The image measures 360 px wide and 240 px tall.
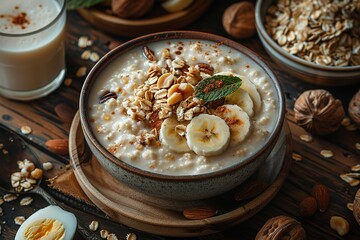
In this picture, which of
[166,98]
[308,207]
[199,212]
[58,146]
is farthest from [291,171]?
[58,146]

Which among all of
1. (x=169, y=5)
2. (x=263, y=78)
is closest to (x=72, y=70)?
(x=169, y=5)

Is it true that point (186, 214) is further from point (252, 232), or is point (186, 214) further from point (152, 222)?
point (252, 232)

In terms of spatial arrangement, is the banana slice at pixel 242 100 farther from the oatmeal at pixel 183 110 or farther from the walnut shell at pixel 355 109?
the walnut shell at pixel 355 109

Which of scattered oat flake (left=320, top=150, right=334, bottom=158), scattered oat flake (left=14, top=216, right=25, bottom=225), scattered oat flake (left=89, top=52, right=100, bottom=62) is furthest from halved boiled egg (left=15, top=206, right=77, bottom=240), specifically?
scattered oat flake (left=320, top=150, right=334, bottom=158)

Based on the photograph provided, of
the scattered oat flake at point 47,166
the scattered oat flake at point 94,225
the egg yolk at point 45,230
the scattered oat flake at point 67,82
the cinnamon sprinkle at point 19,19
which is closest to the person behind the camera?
the egg yolk at point 45,230

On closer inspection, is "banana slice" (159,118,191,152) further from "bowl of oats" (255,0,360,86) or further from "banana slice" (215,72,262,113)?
"bowl of oats" (255,0,360,86)

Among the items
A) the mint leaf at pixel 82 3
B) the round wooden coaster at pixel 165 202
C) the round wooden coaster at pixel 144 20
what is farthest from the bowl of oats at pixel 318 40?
the mint leaf at pixel 82 3
